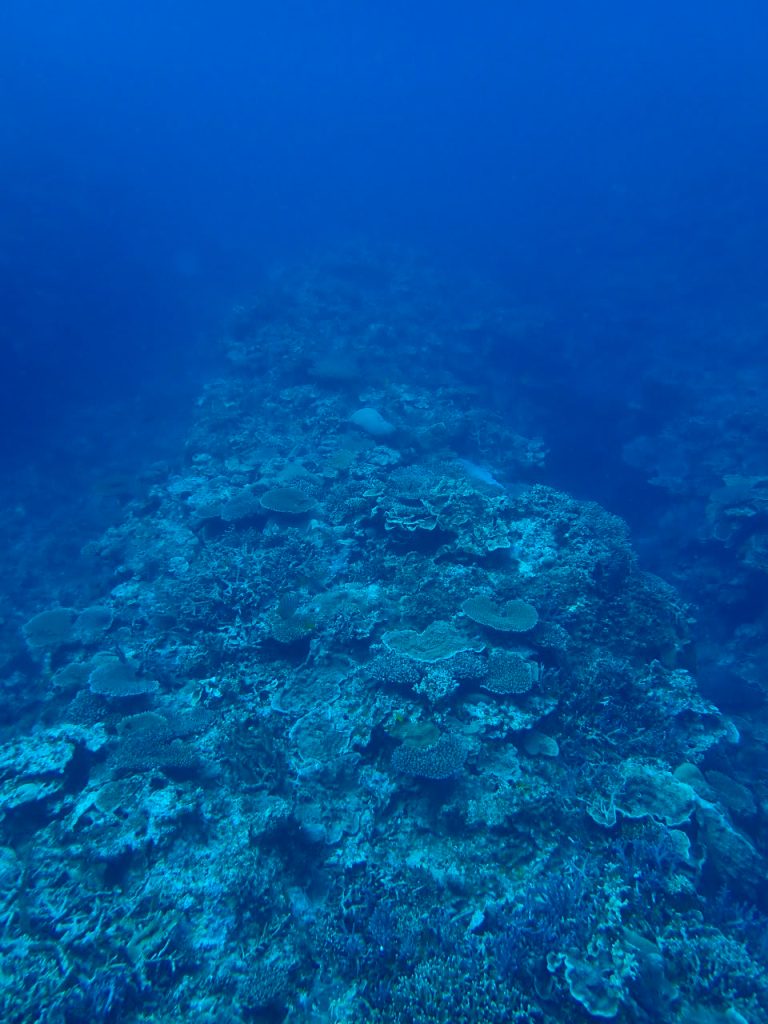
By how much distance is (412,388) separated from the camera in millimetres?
18500

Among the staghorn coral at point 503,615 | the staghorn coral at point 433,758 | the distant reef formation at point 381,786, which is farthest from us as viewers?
the staghorn coral at point 503,615

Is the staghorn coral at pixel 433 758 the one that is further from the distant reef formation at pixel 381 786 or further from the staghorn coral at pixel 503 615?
the staghorn coral at pixel 503 615

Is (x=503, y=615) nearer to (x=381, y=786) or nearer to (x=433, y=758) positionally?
(x=433, y=758)

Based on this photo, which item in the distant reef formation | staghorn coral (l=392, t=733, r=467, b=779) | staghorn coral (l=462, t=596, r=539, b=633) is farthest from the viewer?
staghorn coral (l=462, t=596, r=539, b=633)

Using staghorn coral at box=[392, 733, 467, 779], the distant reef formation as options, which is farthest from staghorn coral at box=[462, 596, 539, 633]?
staghorn coral at box=[392, 733, 467, 779]

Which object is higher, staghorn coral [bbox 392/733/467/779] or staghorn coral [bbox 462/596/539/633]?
staghorn coral [bbox 462/596/539/633]

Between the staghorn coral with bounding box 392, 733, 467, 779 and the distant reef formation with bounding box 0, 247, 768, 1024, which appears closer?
the distant reef formation with bounding box 0, 247, 768, 1024

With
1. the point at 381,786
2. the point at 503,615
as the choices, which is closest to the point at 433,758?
the point at 381,786

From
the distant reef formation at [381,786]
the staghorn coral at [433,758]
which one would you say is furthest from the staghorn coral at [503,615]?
the staghorn coral at [433,758]

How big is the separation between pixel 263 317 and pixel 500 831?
2287cm

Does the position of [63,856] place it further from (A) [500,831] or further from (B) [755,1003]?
(B) [755,1003]

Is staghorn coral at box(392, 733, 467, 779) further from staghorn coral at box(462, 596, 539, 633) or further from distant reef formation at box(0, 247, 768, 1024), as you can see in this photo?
staghorn coral at box(462, 596, 539, 633)

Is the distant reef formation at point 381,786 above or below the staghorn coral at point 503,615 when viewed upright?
below

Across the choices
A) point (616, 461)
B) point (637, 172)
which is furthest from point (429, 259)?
point (637, 172)
